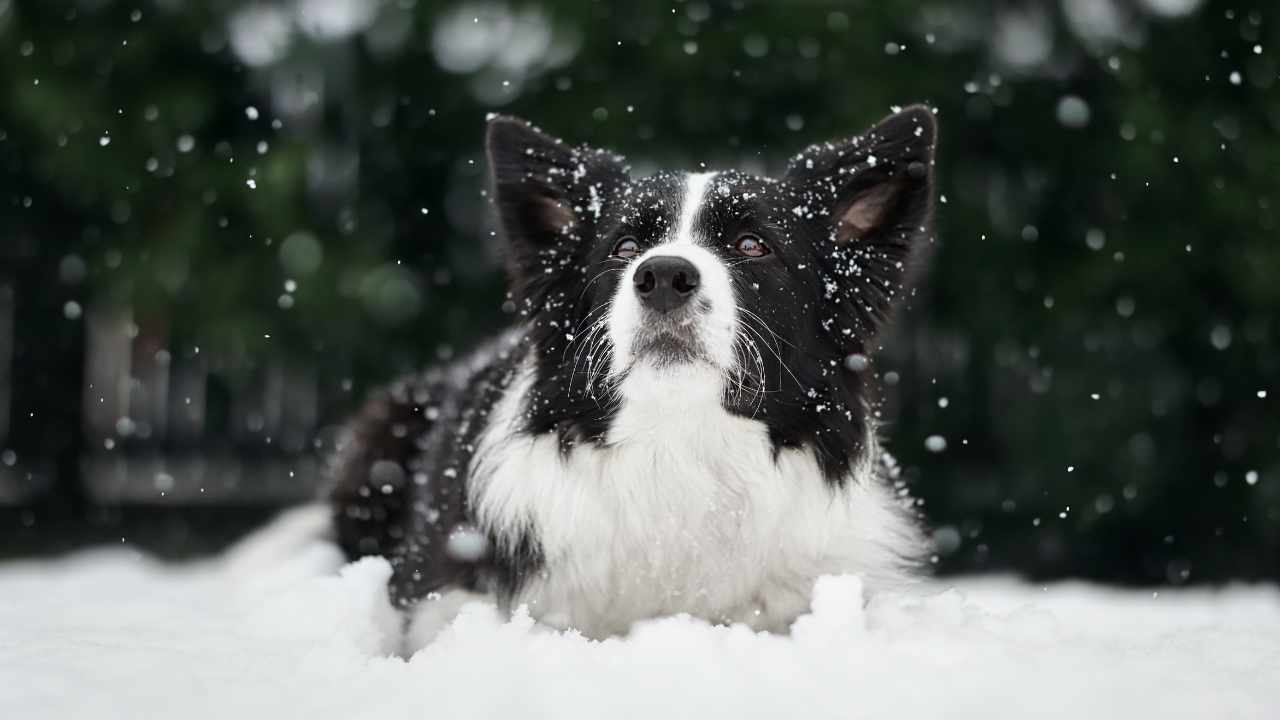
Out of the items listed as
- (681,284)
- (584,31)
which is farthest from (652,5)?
(681,284)

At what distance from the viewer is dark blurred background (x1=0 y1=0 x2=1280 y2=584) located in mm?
8078

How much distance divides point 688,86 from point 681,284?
507 cm

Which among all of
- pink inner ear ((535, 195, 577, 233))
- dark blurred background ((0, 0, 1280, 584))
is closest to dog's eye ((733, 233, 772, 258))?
pink inner ear ((535, 195, 577, 233))

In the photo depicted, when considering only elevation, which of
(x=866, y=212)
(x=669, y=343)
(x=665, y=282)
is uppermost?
(x=866, y=212)

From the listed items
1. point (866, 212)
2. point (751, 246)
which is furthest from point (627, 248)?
point (866, 212)

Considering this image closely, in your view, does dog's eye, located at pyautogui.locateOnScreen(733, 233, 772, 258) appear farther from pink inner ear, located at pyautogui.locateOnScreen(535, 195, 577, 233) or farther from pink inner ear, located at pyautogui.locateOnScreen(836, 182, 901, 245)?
pink inner ear, located at pyautogui.locateOnScreen(535, 195, 577, 233)

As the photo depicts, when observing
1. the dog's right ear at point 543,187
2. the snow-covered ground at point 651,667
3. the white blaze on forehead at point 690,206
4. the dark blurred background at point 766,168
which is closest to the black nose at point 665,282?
the white blaze on forehead at point 690,206

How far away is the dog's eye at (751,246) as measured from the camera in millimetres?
3842

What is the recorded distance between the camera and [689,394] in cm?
370

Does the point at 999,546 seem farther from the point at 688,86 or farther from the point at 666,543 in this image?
the point at 666,543

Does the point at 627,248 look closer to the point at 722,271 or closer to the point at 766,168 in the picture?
the point at 722,271

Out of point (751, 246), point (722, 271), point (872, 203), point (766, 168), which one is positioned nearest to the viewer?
point (722, 271)

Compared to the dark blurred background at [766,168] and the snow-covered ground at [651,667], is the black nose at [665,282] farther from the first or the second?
the dark blurred background at [766,168]

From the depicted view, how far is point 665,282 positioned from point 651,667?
1075 mm
